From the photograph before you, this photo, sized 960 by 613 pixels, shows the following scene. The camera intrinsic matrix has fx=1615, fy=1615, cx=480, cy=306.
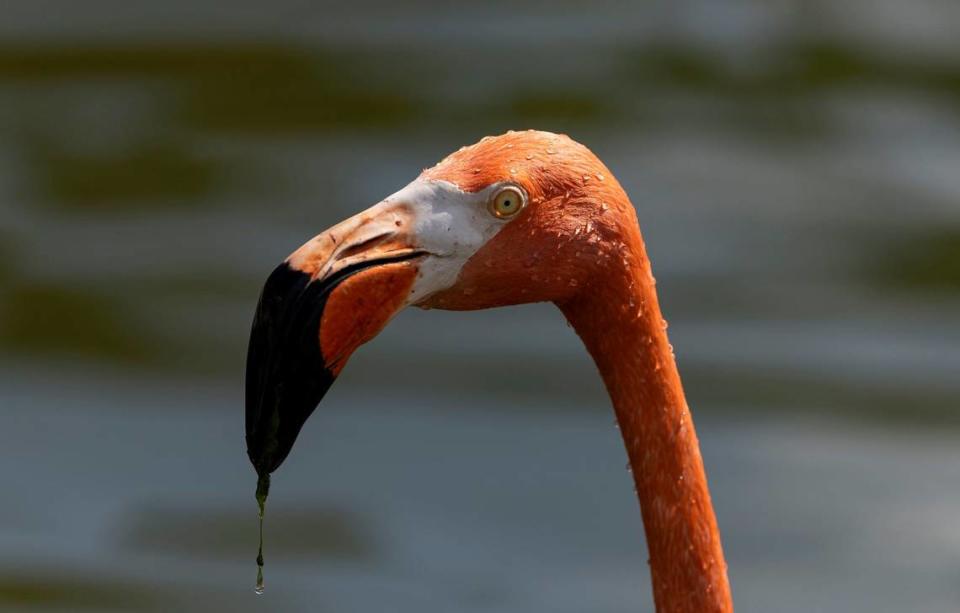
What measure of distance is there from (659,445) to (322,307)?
74 cm

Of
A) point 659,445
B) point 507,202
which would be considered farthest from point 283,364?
point 659,445

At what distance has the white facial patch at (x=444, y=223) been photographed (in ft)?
9.24

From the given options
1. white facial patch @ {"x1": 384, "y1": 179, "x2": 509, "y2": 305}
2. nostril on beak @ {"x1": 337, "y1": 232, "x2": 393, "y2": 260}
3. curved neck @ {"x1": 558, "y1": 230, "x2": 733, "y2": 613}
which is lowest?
curved neck @ {"x1": 558, "y1": 230, "x2": 733, "y2": 613}

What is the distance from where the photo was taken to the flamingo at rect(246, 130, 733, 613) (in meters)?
2.79

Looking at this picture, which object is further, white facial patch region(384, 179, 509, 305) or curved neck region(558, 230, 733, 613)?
curved neck region(558, 230, 733, 613)

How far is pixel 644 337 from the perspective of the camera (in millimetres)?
3027

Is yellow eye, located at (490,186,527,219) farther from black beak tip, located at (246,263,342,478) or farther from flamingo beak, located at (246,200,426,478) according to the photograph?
black beak tip, located at (246,263,342,478)

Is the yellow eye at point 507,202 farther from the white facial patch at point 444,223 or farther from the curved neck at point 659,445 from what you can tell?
the curved neck at point 659,445

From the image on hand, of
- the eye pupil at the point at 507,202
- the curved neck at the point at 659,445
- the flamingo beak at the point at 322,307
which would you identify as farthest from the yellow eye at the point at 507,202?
the curved neck at the point at 659,445

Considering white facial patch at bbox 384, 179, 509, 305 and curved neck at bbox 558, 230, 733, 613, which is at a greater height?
white facial patch at bbox 384, 179, 509, 305

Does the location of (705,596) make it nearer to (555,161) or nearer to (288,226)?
(555,161)

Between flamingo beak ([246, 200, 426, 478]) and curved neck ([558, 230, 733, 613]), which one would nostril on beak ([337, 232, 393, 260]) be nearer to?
flamingo beak ([246, 200, 426, 478])

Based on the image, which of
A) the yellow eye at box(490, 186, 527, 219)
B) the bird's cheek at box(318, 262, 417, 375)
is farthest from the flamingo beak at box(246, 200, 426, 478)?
the yellow eye at box(490, 186, 527, 219)

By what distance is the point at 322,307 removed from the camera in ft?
9.08
